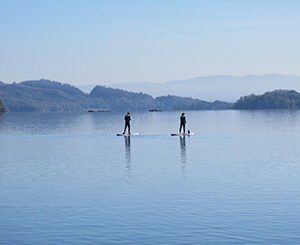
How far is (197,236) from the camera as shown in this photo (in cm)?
1472

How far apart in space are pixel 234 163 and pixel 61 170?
7.19 metres

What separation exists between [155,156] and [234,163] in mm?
5428

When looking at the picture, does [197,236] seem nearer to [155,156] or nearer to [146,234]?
[146,234]

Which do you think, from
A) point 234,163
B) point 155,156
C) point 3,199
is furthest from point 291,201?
point 155,156

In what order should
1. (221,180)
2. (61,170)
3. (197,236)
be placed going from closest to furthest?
(197,236)
(221,180)
(61,170)

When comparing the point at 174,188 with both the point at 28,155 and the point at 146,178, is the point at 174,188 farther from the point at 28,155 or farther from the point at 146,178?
the point at 28,155

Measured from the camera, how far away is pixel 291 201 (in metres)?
18.8

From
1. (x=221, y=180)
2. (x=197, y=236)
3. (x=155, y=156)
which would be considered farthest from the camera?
(x=155, y=156)

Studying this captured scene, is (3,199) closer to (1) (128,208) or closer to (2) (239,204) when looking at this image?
(1) (128,208)

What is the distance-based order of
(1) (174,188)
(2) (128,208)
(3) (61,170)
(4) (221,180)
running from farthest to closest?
(3) (61,170) → (4) (221,180) → (1) (174,188) → (2) (128,208)

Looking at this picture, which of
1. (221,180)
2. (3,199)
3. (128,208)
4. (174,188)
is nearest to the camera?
(128,208)

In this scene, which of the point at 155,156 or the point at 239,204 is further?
the point at 155,156

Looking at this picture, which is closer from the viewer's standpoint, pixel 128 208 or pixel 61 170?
pixel 128 208

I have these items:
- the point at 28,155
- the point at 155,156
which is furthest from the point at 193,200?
the point at 28,155
